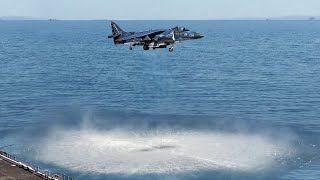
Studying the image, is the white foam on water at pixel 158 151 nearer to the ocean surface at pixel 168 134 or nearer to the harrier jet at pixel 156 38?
the ocean surface at pixel 168 134

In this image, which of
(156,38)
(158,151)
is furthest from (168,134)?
(156,38)

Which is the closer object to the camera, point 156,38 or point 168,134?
point 156,38

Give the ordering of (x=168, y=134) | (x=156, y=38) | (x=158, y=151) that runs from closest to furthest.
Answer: (x=156, y=38), (x=158, y=151), (x=168, y=134)

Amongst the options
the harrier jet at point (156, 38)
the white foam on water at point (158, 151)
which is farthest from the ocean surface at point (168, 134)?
the harrier jet at point (156, 38)

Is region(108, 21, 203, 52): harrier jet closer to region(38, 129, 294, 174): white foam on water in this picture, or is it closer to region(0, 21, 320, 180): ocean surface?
region(0, 21, 320, 180): ocean surface

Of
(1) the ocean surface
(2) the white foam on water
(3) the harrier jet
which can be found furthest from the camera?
(2) the white foam on water

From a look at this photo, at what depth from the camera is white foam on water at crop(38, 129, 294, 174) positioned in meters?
116

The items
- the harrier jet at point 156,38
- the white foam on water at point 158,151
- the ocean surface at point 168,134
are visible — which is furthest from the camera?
the white foam on water at point 158,151

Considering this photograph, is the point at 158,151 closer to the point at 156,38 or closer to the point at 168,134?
the point at 168,134

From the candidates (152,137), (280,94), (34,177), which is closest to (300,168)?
(152,137)

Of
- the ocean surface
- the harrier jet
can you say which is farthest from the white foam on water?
the harrier jet

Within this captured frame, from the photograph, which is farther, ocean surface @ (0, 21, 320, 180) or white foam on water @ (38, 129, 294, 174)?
white foam on water @ (38, 129, 294, 174)

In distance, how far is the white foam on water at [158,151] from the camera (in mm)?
116188

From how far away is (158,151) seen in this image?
12575 centimetres
